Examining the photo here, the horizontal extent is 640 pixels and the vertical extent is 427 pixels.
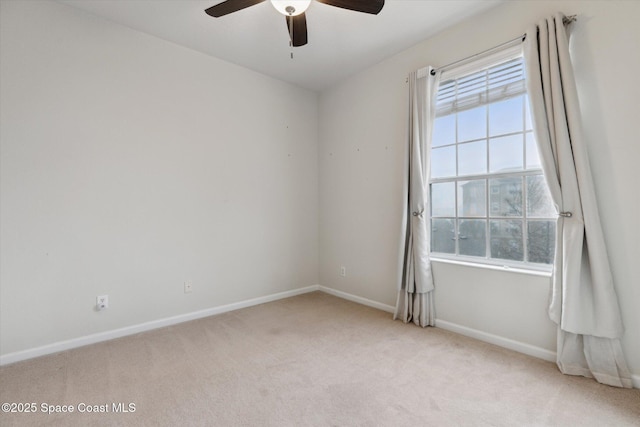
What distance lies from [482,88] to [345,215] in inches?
75.5

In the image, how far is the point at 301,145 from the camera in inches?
154

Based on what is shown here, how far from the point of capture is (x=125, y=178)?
8.54 ft

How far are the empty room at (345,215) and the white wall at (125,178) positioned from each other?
0.02 meters

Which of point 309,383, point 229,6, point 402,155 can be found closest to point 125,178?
point 229,6

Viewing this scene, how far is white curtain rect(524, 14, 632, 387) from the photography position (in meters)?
1.82

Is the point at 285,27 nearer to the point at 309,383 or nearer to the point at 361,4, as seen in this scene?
the point at 361,4

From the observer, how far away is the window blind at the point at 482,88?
233cm

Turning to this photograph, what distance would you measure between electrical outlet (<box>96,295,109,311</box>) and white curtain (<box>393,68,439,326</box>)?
265 cm

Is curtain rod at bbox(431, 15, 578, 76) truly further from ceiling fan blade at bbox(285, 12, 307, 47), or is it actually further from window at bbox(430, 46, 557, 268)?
ceiling fan blade at bbox(285, 12, 307, 47)

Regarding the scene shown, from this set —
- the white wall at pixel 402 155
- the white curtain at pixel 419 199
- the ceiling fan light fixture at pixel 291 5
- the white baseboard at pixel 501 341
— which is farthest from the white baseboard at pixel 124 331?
the ceiling fan light fixture at pixel 291 5

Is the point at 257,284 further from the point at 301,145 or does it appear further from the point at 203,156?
the point at 301,145

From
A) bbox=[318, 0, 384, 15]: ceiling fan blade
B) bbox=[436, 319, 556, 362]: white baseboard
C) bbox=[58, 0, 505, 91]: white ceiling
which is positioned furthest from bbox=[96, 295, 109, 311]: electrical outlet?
bbox=[436, 319, 556, 362]: white baseboard

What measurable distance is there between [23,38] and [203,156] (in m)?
1.49

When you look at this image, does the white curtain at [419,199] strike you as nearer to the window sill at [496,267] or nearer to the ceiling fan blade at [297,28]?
the window sill at [496,267]
